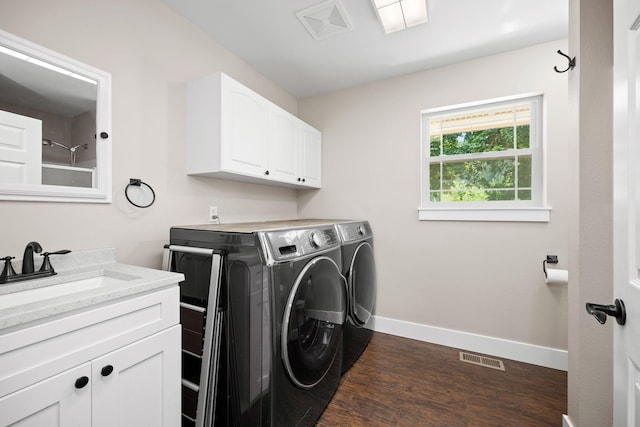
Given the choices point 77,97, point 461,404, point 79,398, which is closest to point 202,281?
point 79,398

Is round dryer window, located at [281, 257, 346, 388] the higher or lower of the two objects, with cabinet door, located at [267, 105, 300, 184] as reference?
lower

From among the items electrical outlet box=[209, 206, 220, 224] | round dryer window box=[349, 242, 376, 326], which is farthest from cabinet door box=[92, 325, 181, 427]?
round dryer window box=[349, 242, 376, 326]

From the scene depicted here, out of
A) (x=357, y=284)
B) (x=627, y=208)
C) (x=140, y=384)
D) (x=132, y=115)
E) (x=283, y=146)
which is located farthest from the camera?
(x=283, y=146)

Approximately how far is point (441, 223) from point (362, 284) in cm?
93

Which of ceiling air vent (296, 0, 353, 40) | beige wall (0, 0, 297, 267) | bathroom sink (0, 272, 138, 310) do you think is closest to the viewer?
bathroom sink (0, 272, 138, 310)

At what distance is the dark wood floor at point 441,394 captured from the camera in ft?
4.97

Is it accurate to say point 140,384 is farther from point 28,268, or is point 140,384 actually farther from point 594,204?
point 594,204

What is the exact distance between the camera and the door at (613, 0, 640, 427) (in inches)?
25.1

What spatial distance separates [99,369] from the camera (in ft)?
2.79

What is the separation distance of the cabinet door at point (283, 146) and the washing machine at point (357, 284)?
0.70 m

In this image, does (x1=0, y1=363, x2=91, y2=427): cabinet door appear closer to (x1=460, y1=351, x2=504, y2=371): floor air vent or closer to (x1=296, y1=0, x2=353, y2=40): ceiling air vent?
(x1=296, y1=0, x2=353, y2=40): ceiling air vent

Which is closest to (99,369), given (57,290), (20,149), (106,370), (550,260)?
(106,370)

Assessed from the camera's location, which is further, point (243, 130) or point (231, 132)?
point (243, 130)

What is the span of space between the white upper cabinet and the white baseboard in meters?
1.76
